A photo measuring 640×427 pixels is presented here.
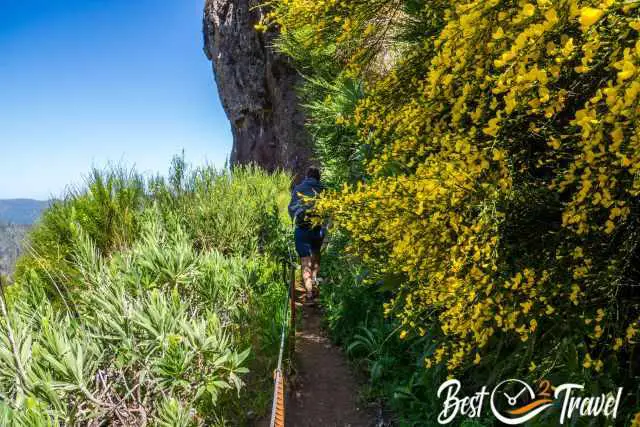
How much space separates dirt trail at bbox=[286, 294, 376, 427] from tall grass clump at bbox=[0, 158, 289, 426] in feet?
1.03

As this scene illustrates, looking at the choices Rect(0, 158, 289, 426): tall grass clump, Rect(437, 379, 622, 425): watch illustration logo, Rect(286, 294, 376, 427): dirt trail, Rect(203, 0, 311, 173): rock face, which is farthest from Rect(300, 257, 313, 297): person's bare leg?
Rect(203, 0, 311, 173): rock face

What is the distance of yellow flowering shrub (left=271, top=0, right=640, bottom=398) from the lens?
1.32 m

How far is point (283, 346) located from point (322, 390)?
93 centimetres

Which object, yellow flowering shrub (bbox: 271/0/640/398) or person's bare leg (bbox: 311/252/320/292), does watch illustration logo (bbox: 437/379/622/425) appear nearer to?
yellow flowering shrub (bbox: 271/0/640/398)

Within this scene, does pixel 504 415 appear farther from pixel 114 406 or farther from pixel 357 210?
pixel 114 406

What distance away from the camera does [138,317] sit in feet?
7.77

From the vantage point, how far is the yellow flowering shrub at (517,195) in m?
1.32

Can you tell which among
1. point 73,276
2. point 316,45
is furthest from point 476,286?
point 73,276

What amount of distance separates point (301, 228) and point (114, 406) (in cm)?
343

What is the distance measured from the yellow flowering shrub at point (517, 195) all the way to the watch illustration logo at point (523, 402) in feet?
0.50

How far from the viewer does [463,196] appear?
5.95 ft

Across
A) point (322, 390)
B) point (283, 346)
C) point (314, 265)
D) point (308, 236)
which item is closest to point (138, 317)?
point (283, 346)

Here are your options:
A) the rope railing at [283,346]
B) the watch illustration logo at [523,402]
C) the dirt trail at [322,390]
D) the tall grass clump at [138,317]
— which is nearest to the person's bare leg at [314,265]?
the rope railing at [283,346]

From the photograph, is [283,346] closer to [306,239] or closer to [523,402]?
[523,402]
